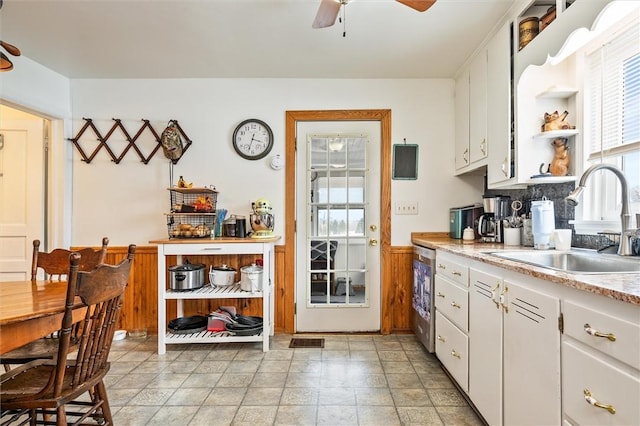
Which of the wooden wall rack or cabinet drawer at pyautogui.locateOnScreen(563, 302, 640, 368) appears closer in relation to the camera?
cabinet drawer at pyautogui.locateOnScreen(563, 302, 640, 368)

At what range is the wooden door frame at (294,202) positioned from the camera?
3055 mm

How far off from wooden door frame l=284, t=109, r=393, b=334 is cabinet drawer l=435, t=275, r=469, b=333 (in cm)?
74

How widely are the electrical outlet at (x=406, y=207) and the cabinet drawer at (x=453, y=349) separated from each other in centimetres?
102

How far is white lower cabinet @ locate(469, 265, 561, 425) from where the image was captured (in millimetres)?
1166

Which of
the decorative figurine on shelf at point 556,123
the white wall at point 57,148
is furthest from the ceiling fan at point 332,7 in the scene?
the white wall at point 57,148

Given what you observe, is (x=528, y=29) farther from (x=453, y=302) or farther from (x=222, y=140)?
(x=222, y=140)

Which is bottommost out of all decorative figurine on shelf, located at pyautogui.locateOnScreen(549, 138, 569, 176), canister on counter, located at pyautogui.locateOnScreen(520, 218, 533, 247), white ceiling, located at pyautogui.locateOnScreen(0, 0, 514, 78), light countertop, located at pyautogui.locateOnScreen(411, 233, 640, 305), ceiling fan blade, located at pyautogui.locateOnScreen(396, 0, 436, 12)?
light countertop, located at pyautogui.locateOnScreen(411, 233, 640, 305)

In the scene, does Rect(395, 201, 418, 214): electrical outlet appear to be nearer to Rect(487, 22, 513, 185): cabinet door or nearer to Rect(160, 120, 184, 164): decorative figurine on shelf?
Rect(487, 22, 513, 185): cabinet door

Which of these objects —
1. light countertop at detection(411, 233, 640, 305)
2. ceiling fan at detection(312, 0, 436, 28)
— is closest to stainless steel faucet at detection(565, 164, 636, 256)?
light countertop at detection(411, 233, 640, 305)

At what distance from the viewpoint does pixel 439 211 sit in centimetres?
309

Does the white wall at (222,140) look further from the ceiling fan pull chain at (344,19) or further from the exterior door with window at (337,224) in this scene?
the ceiling fan pull chain at (344,19)

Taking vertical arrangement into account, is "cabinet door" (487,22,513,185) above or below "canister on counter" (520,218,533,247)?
above

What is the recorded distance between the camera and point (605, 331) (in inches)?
36.6

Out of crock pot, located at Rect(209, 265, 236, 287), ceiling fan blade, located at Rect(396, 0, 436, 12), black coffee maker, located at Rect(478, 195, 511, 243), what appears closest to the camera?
ceiling fan blade, located at Rect(396, 0, 436, 12)
